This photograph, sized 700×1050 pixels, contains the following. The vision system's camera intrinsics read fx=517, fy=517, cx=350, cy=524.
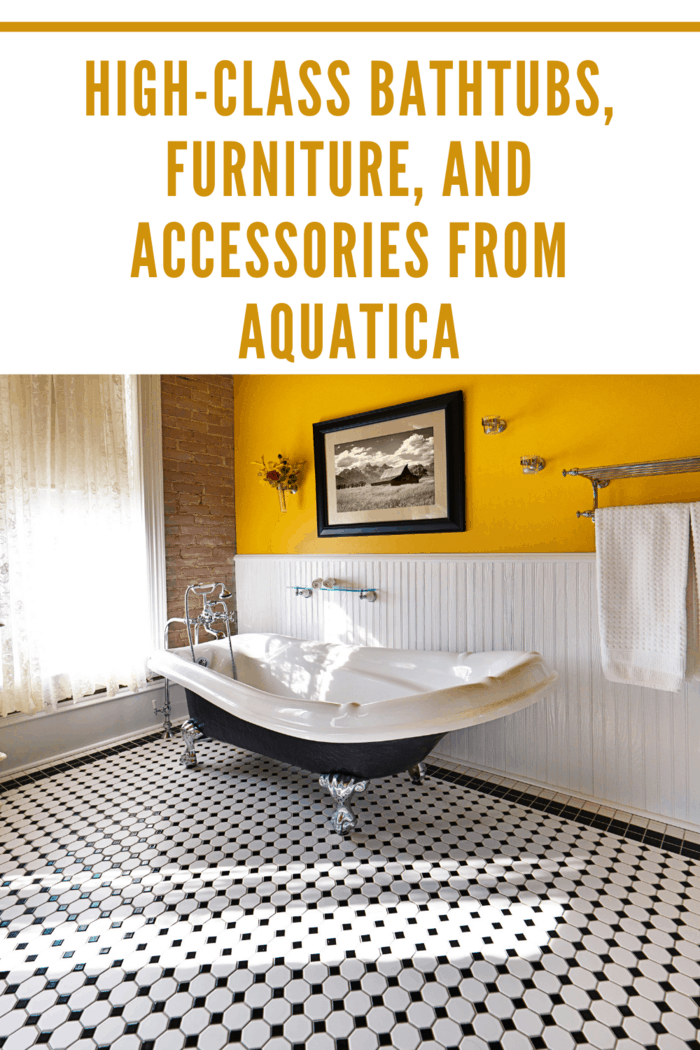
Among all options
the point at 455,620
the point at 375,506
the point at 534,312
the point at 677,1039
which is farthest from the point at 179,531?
the point at 677,1039

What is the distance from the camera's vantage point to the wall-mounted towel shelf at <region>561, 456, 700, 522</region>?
1.96 metres

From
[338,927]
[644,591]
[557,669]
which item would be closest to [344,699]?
[557,669]

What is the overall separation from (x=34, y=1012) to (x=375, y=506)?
7.73 ft

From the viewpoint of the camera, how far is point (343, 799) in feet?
6.56

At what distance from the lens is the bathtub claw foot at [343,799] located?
6.53 ft

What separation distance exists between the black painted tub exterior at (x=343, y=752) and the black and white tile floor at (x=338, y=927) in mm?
247

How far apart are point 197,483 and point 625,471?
2.65m

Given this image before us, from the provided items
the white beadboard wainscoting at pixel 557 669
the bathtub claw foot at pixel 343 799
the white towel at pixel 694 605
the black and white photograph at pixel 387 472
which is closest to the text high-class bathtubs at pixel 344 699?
the bathtub claw foot at pixel 343 799

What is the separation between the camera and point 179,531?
11.4ft

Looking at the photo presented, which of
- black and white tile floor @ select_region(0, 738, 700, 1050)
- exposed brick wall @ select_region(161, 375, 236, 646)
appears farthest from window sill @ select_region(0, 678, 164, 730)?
black and white tile floor @ select_region(0, 738, 700, 1050)

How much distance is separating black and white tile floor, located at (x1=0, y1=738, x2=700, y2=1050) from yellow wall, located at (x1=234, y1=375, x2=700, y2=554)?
1.22m

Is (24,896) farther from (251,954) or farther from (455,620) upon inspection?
(455,620)

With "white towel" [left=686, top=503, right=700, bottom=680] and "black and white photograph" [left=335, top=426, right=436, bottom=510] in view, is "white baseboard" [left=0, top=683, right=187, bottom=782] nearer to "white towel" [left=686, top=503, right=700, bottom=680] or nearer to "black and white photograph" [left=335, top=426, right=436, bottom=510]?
"black and white photograph" [left=335, top=426, right=436, bottom=510]

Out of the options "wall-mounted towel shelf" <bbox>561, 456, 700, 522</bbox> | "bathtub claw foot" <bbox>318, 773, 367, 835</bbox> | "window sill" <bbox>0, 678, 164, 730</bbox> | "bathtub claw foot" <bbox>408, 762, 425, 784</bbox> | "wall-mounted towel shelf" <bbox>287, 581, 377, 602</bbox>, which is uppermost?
"wall-mounted towel shelf" <bbox>561, 456, 700, 522</bbox>
